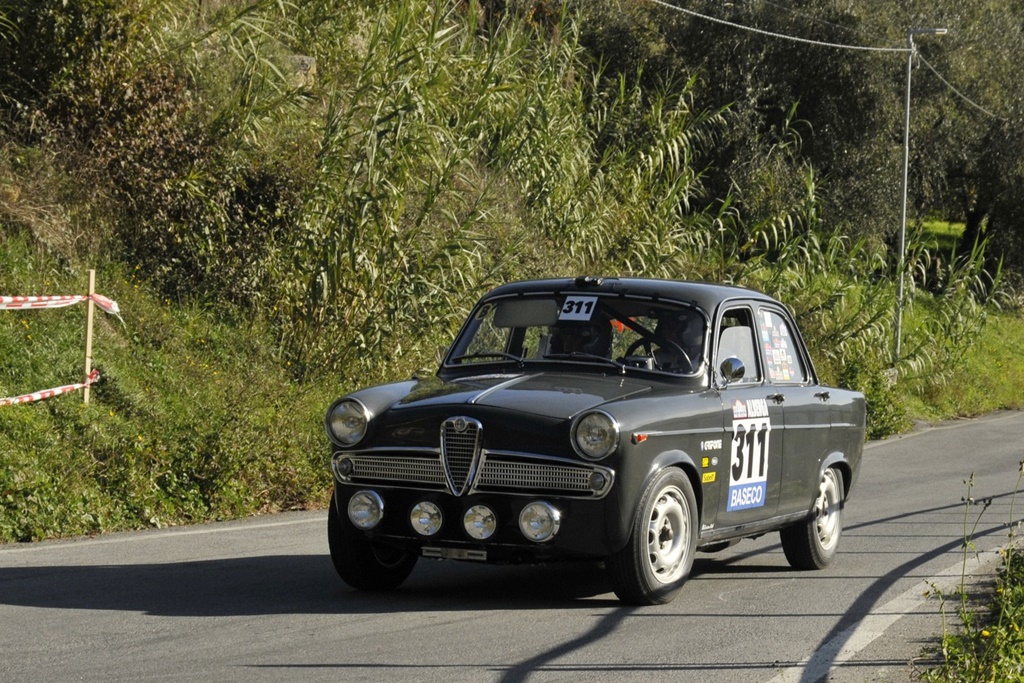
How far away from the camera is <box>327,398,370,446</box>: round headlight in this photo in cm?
768

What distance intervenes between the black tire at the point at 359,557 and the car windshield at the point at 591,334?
137 cm

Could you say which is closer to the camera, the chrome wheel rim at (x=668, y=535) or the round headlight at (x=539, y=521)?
the round headlight at (x=539, y=521)

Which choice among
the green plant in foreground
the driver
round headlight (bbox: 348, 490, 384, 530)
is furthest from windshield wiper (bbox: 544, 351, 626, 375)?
the green plant in foreground

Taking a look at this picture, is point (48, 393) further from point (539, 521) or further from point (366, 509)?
point (539, 521)

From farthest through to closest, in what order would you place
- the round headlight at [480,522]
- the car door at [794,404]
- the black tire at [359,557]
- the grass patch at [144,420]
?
the grass patch at [144,420] < the car door at [794,404] < the black tire at [359,557] < the round headlight at [480,522]

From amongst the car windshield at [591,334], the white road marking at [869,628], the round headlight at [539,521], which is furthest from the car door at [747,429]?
the round headlight at [539,521]

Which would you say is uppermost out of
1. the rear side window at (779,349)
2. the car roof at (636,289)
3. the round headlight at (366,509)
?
the car roof at (636,289)

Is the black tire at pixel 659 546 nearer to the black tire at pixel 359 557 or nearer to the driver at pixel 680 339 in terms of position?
the driver at pixel 680 339

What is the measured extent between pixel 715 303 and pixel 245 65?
10396 millimetres

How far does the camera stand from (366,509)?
7590 mm

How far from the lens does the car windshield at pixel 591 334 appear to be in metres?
8.45

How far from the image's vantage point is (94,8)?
16344mm

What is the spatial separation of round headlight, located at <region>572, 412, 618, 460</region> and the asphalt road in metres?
0.86

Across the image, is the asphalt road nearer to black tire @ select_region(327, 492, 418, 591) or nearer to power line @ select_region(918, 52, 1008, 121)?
black tire @ select_region(327, 492, 418, 591)
